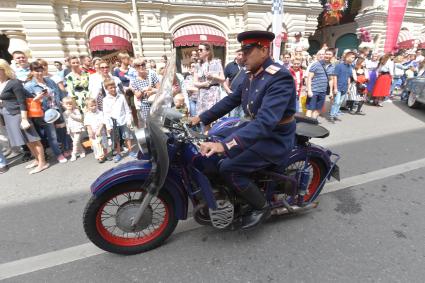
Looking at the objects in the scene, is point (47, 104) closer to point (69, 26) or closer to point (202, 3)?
point (69, 26)

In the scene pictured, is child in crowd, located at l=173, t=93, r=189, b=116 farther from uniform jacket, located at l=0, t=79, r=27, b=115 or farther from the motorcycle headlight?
the motorcycle headlight

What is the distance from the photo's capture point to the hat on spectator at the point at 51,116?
4.41 m

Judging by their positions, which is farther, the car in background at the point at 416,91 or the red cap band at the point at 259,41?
the car in background at the point at 416,91

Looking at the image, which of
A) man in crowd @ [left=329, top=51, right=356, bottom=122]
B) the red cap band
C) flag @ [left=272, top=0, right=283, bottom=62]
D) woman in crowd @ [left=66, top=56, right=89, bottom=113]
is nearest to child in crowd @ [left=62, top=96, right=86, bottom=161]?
woman in crowd @ [left=66, top=56, right=89, bottom=113]

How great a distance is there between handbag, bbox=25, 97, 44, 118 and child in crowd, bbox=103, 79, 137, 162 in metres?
1.03

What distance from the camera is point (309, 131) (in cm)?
249

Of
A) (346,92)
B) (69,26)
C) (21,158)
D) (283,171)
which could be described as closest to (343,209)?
(283,171)

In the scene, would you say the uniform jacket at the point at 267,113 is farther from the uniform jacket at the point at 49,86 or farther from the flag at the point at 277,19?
the flag at the point at 277,19

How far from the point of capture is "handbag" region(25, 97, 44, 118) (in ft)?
13.6

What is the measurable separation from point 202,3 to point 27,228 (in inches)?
620

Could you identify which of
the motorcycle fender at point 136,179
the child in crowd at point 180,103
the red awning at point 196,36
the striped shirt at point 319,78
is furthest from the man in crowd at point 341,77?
the red awning at point 196,36

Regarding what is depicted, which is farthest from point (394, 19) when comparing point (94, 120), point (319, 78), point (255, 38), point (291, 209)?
point (94, 120)

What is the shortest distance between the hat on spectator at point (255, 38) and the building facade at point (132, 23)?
12.4 metres

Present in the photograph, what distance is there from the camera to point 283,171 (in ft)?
7.93
